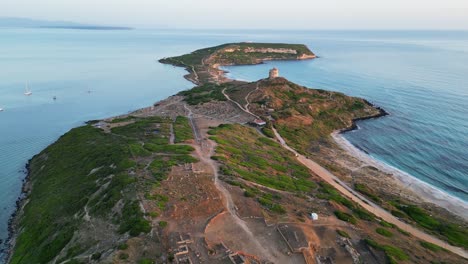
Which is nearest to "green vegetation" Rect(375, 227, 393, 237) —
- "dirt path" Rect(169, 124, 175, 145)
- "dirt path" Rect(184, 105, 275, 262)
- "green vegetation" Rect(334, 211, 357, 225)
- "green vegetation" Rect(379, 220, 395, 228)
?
"green vegetation" Rect(379, 220, 395, 228)

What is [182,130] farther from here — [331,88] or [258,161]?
[331,88]

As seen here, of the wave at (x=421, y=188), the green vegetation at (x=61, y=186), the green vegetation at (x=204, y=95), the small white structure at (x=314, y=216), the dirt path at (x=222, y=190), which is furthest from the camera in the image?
the green vegetation at (x=204, y=95)

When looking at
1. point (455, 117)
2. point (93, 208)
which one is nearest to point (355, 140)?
point (455, 117)

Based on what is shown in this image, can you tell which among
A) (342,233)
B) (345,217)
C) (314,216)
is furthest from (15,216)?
(345,217)

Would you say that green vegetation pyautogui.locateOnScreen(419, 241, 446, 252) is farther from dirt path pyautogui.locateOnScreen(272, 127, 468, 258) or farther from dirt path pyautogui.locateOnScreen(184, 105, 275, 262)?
dirt path pyautogui.locateOnScreen(184, 105, 275, 262)

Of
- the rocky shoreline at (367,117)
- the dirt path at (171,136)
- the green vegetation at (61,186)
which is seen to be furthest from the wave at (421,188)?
the green vegetation at (61,186)

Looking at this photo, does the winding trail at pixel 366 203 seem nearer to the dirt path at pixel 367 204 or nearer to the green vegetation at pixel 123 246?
the dirt path at pixel 367 204
